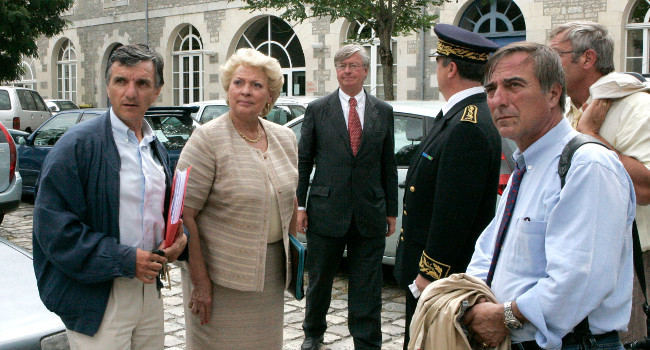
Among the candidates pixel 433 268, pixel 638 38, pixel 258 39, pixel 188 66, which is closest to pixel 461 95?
pixel 433 268

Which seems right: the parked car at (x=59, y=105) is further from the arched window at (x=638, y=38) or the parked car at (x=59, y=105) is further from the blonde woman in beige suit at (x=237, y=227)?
the blonde woman in beige suit at (x=237, y=227)

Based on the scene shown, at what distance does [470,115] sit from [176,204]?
4.44 feet

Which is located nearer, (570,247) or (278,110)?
(570,247)

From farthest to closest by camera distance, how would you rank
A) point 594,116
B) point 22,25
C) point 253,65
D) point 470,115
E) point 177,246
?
point 22,25 → point 253,65 → point 470,115 → point 594,116 → point 177,246

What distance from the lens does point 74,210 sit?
260 centimetres

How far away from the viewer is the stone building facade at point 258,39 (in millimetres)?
16312

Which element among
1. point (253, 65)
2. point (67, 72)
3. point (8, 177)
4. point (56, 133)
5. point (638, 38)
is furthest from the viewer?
point (67, 72)

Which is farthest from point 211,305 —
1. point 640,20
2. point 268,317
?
point 640,20

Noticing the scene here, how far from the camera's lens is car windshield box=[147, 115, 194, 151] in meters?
9.27

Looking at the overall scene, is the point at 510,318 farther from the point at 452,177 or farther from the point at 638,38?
the point at 638,38

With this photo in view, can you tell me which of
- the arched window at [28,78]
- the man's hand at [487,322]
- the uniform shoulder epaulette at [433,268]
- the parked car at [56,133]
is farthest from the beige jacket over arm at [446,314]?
the arched window at [28,78]

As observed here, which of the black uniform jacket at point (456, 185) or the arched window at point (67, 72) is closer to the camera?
the black uniform jacket at point (456, 185)

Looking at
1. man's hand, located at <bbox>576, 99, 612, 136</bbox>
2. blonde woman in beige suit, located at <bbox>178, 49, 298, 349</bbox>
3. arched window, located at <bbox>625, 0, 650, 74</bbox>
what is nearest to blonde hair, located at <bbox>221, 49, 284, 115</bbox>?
blonde woman in beige suit, located at <bbox>178, 49, 298, 349</bbox>

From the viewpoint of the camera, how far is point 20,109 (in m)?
20.3
